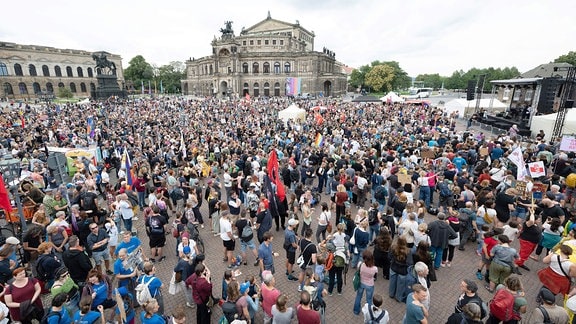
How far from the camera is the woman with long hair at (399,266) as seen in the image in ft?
18.6

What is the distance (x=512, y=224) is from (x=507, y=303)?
2658 mm

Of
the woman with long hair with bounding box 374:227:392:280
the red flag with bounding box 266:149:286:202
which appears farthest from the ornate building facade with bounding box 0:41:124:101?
the woman with long hair with bounding box 374:227:392:280

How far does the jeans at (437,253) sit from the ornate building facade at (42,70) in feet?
243

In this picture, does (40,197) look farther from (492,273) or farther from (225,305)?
(492,273)

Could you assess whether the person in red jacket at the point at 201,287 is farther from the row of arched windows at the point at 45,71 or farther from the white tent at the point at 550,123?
the row of arched windows at the point at 45,71

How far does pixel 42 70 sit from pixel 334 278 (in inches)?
3753

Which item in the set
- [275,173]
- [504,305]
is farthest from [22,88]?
[504,305]

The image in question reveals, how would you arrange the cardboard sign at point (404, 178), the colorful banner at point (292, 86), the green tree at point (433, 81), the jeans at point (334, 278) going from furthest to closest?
the green tree at point (433, 81) → the colorful banner at point (292, 86) → the cardboard sign at point (404, 178) → the jeans at point (334, 278)

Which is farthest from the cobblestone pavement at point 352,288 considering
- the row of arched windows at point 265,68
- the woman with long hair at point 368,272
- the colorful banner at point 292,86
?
the row of arched windows at point 265,68

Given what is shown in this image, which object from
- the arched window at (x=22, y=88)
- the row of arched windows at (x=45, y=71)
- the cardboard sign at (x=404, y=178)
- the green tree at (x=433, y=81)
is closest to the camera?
the cardboard sign at (x=404, y=178)

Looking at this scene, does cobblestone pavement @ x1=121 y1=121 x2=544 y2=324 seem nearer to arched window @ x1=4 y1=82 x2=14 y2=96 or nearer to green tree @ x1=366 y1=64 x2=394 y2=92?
green tree @ x1=366 y1=64 x2=394 y2=92

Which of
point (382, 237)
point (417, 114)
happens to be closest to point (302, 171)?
point (382, 237)

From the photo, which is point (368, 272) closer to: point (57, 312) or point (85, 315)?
point (85, 315)

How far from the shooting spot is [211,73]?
279 feet
